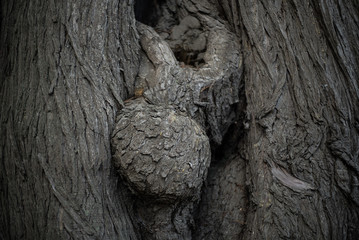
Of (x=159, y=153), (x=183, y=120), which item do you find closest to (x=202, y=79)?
(x=183, y=120)

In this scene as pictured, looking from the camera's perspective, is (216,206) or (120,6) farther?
(216,206)

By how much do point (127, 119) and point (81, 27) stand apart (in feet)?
2.23

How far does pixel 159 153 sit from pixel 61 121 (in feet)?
2.08

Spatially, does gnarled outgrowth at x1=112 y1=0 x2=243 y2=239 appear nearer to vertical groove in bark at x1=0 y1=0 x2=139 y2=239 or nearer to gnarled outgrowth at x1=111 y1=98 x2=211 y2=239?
gnarled outgrowth at x1=111 y1=98 x2=211 y2=239

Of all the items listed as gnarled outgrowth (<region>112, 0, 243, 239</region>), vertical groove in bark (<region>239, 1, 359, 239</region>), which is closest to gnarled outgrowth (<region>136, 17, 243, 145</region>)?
gnarled outgrowth (<region>112, 0, 243, 239</region>)

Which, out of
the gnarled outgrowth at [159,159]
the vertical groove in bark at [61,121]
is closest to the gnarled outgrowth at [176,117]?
the gnarled outgrowth at [159,159]

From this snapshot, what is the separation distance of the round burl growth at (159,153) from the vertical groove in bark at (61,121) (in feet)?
0.41

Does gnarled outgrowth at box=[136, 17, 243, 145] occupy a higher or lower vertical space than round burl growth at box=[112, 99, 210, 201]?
higher

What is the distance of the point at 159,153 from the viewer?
5.93 ft

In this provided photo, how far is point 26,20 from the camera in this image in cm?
202

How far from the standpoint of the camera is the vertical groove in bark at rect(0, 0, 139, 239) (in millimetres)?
1788

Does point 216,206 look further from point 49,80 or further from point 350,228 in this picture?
point 49,80

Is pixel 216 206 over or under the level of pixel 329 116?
under

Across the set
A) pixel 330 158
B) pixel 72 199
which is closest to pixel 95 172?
pixel 72 199
